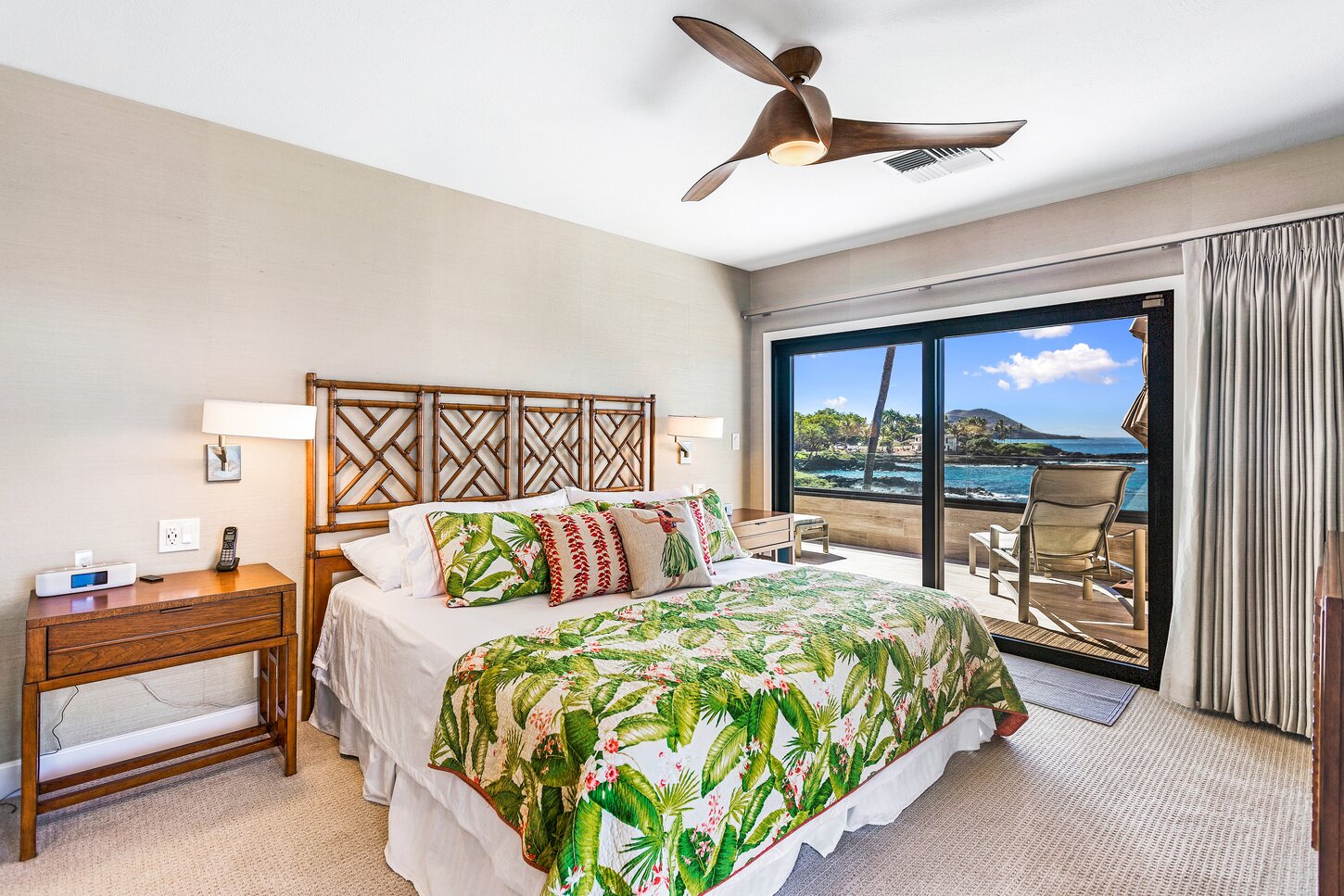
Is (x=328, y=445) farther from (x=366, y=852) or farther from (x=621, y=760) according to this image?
(x=621, y=760)

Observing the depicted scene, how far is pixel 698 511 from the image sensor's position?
3260 millimetres

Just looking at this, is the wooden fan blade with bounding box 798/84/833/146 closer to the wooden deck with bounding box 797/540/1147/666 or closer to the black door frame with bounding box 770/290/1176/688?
the black door frame with bounding box 770/290/1176/688

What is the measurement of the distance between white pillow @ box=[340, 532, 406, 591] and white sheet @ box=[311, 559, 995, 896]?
54mm

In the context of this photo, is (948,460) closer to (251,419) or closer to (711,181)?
(711,181)

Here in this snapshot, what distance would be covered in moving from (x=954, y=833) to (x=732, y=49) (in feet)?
8.43

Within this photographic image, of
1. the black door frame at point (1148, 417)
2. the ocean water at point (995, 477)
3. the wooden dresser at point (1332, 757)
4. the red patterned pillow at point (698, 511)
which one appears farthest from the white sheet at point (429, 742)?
the ocean water at point (995, 477)

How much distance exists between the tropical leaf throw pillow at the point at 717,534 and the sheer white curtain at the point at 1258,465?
7.15 ft

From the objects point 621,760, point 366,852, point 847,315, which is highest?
point 847,315

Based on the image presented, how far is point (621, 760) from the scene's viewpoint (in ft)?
4.66

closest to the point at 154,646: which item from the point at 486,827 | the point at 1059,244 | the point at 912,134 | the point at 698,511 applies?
the point at 486,827

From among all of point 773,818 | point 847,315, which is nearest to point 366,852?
point 773,818

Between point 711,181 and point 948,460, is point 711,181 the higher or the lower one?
the higher one

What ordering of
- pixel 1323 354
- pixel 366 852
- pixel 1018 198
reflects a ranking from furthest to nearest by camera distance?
pixel 1018 198, pixel 1323 354, pixel 366 852

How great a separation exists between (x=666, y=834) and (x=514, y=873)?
0.39m
